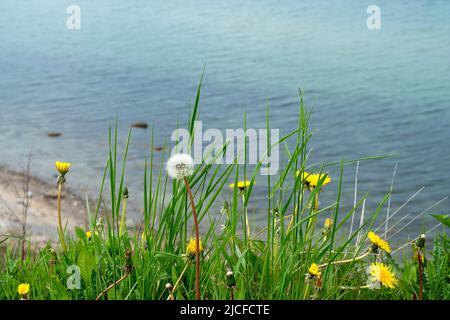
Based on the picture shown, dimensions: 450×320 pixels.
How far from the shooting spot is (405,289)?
6.78ft

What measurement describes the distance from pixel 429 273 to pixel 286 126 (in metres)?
6.83

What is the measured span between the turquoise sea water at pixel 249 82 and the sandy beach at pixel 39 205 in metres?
0.26

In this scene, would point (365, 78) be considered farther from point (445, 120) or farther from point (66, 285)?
point (66, 285)

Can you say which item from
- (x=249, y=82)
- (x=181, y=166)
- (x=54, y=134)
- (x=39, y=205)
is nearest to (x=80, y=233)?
(x=181, y=166)

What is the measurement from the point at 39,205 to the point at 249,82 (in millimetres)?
4763

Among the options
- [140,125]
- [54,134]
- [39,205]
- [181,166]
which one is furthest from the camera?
[140,125]

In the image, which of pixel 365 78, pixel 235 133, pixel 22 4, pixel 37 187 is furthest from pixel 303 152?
pixel 22 4

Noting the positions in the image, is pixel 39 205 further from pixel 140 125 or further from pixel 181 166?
pixel 181 166

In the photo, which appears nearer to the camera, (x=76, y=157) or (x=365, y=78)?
(x=76, y=157)

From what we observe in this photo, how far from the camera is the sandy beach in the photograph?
6613mm

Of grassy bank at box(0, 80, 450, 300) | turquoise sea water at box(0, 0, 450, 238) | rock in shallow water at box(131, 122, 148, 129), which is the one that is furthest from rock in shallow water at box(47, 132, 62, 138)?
grassy bank at box(0, 80, 450, 300)

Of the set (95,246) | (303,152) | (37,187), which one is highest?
(37,187)

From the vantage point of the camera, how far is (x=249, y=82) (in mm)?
11102

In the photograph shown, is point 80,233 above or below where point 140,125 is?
below
